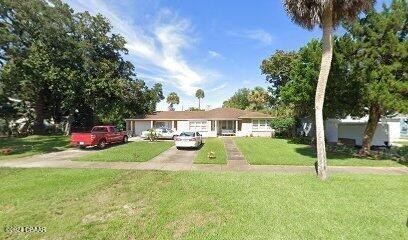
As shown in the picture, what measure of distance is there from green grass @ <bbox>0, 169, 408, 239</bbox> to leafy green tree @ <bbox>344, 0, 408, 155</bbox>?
6.12 metres

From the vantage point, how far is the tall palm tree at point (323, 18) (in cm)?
1319

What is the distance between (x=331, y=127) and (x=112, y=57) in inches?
1184

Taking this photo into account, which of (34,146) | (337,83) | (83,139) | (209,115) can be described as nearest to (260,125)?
(209,115)

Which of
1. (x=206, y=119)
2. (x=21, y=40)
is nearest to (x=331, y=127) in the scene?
(x=206, y=119)

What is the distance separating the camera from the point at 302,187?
11406mm

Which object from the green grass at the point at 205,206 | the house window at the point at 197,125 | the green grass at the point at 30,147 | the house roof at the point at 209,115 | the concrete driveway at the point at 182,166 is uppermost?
the house roof at the point at 209,115

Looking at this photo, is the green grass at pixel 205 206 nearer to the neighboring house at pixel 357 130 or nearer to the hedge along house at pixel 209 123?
the neighboring house at pixel 357 130

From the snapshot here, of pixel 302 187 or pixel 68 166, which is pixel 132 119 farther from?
pixel 302 187

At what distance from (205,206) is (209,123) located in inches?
1342

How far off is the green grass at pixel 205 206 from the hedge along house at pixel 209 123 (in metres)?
29.0

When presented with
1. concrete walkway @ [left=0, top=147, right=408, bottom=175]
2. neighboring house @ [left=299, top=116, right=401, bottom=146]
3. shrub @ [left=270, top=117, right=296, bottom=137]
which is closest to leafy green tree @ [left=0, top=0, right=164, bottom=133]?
shrub @ [left=270, top=117, right=296, bottom=137]

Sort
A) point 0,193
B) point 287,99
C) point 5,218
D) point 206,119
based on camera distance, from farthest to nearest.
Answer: point 206,119 < point 287,99 < point 0,193 < point 5,218

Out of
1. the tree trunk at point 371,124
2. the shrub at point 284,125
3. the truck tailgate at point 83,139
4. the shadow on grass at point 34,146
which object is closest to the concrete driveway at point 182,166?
the shadow on grass at point 34,146

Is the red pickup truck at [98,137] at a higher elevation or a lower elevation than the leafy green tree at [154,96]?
lower
